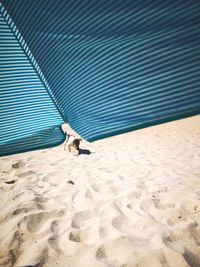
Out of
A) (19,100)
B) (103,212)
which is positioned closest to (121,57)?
(103,212)

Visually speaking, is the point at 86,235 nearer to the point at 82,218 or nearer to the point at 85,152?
the point at 82,218

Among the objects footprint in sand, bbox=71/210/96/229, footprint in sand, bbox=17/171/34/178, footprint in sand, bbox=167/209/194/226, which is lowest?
footprint in sand, bbox=167/209/194/226

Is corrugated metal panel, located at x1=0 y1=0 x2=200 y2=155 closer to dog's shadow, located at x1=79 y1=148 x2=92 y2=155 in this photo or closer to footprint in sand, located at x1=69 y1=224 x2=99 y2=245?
dog's shadow, located at x1=79 y1=148 x2=92 y2=155

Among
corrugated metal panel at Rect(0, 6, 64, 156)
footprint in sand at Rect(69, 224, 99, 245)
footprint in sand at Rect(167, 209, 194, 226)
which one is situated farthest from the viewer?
corrugated metal panel at Rect(0, 6, 64, 156)

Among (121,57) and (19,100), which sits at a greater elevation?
(121,57)

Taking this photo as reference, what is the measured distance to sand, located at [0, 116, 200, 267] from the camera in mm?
1612

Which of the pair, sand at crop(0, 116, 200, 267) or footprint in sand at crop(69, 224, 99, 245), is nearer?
sand at crop(0, 116, 200, 267)

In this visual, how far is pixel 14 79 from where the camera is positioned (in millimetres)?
5152

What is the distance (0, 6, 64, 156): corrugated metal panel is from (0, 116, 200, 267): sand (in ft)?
4.35

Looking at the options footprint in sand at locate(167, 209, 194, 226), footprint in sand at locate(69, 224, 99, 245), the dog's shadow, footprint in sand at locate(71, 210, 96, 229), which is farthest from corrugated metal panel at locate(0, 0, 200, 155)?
footprint in sand at locate(69, 224, 99, 245)

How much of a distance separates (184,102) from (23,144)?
3870 mm

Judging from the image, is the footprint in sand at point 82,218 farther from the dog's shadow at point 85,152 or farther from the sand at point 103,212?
the dog's shadow at point 85,152

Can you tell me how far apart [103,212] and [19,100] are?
3897 mm

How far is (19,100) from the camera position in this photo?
5.25 m
